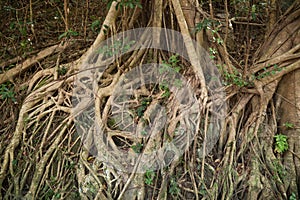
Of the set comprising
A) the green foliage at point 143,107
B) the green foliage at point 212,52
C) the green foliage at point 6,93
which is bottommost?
the green foliage at point 143,107

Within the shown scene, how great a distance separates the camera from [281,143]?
2514mm

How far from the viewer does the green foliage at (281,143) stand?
98.6 inches

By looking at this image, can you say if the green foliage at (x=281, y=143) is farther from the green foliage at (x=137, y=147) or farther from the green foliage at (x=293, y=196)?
the green foliage at (x=137, y=147)

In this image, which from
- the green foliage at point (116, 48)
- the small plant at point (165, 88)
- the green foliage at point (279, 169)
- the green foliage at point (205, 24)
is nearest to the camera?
the green foliage at point (279, 169)

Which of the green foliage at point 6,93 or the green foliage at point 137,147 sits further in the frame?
the green foliage at point 6,93

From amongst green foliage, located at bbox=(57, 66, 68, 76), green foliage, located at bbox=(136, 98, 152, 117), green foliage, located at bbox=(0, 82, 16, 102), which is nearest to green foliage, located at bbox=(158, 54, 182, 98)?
green foliage, located at bbox=(136, 98, 152, 117)

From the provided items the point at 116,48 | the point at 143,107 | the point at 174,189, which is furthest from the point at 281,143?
the point at 116,48

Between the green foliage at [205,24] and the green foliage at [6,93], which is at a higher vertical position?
the green foliage at [205,24]

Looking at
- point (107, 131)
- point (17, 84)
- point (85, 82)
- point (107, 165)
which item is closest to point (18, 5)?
point (17, 84)

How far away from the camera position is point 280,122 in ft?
8.91

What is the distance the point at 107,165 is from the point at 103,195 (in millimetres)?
232

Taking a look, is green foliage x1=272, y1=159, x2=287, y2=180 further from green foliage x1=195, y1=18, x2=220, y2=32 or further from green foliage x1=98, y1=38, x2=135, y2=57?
green foliage x1=98, y1=38, x2=135, y2=57

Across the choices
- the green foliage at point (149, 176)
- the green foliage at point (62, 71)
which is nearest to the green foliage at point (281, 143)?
the green foliage at point (149, 176)

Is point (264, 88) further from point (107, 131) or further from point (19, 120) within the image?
point (19, 120)
